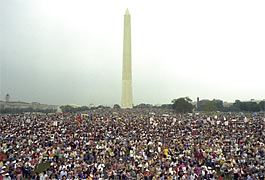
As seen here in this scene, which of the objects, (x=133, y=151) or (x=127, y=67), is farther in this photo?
(x=127, y=67)

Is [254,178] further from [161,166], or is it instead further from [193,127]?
[193,127]

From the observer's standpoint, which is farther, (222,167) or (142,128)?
(142,128)

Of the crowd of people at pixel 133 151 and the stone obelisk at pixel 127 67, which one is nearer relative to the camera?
the crowd of people at pixel 133 151

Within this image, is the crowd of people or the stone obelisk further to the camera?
the stone obelisk

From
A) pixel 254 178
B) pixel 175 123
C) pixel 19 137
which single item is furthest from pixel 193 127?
pixel 19 137

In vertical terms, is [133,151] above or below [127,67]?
below
